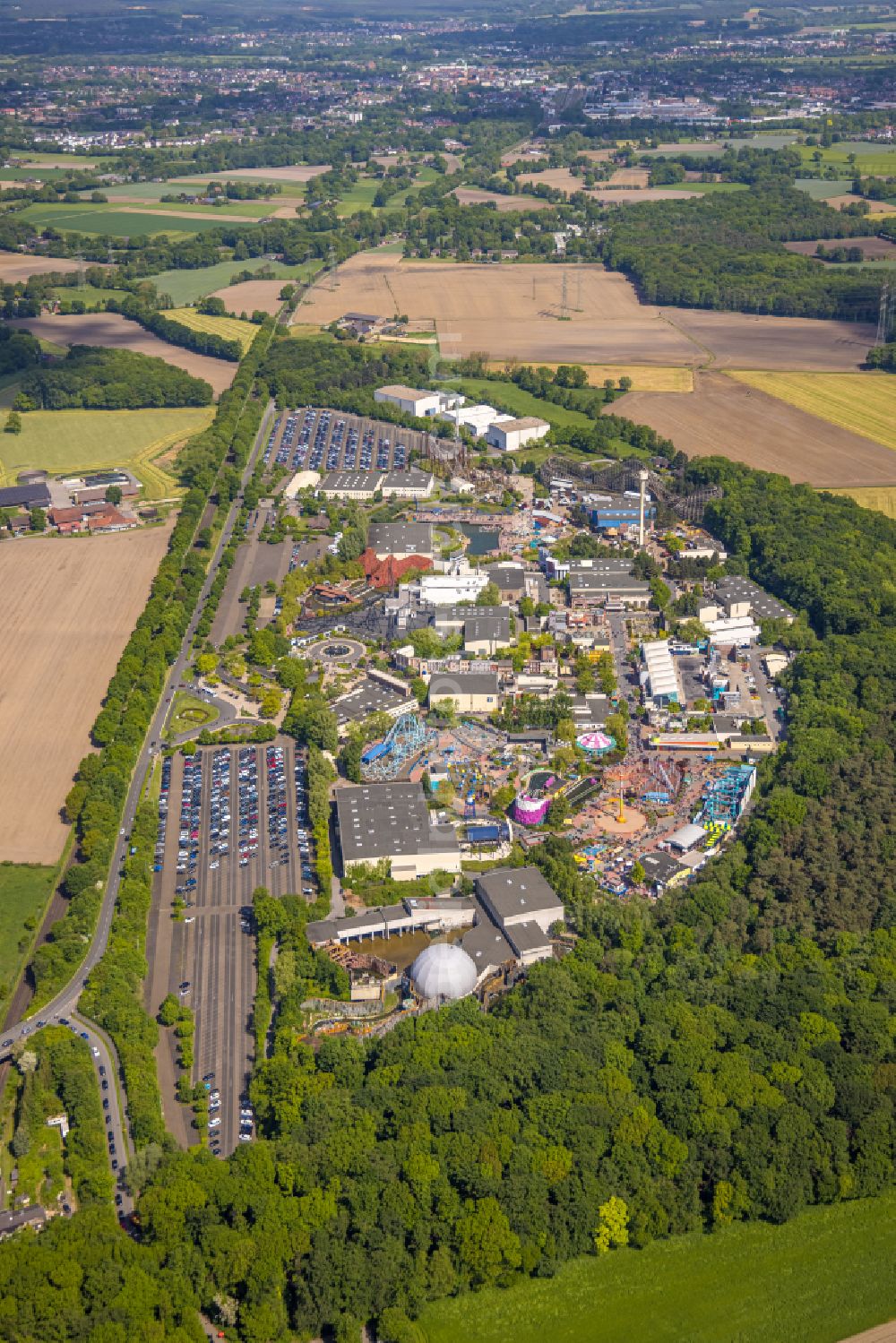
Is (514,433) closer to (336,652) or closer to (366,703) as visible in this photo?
(336,652)

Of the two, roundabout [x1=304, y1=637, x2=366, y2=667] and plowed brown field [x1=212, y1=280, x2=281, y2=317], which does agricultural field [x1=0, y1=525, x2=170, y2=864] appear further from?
plowed brown field [x1=212, y1=280, x2=281, y2=317]

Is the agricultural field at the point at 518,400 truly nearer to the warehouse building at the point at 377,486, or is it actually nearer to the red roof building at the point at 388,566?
the warehouse building at the point at 377,486

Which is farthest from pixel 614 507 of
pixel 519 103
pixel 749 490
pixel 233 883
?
pixel 519 103

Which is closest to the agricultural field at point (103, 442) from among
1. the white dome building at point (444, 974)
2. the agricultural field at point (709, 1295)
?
the white dome building at point (444, 974)

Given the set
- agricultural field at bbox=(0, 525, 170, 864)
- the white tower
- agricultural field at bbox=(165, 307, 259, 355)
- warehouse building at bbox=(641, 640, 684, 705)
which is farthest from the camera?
agricultural field at bbox=(165, 307, 259, 355)

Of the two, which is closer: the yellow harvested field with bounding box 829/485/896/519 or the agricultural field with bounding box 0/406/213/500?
the yellow harvested field with bounding box 829/485/896/519

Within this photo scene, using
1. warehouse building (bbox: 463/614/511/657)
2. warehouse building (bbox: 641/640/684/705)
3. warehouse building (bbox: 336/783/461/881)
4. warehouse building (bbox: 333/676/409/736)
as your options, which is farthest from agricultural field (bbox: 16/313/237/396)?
warehouse building (bbox: 336/783/461/881)
